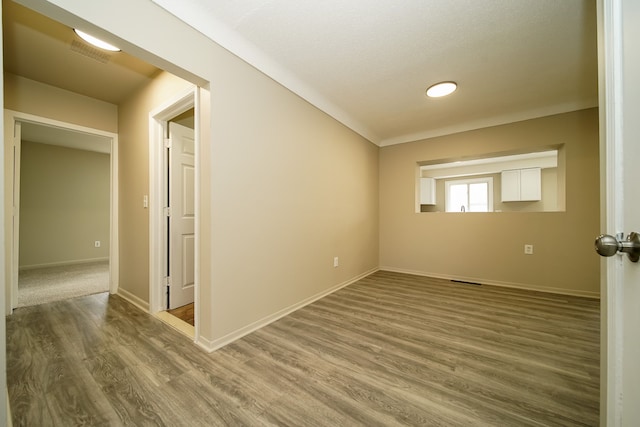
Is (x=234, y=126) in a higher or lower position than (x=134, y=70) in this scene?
lower

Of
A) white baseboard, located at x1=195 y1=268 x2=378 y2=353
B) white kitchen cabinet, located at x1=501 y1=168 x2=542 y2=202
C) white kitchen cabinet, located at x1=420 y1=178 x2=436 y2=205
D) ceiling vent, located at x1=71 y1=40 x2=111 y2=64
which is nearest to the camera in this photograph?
white baseboard, located at x1=195 y1=268 x2=378 y2=353

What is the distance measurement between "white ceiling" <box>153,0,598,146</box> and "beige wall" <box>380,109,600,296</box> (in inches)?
17.8

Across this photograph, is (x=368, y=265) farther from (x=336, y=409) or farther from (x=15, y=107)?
(x=15, y=107)

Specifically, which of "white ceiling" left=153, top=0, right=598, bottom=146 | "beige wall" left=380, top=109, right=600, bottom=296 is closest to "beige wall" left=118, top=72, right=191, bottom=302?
"white ceiling" left=153, top=0, right=598, bottom=146

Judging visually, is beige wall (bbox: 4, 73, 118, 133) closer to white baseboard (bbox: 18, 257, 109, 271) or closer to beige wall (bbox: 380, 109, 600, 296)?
white baseboard (bbox: 18, 257, 109, 271)

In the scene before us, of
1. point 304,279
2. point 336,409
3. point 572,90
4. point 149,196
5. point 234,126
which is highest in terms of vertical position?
point 572,90

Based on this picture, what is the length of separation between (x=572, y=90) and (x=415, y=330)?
319cm

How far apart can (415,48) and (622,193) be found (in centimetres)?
193

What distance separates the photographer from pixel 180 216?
8.46 ft

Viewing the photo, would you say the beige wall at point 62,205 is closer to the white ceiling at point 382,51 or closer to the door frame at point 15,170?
the door frame at point 15,170

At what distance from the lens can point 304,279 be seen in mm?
2621

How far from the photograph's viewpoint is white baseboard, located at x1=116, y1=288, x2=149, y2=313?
2.47 meters

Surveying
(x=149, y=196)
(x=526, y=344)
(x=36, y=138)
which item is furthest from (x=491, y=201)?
(x=36, y=138)

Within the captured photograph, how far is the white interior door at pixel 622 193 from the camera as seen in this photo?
553 mm
